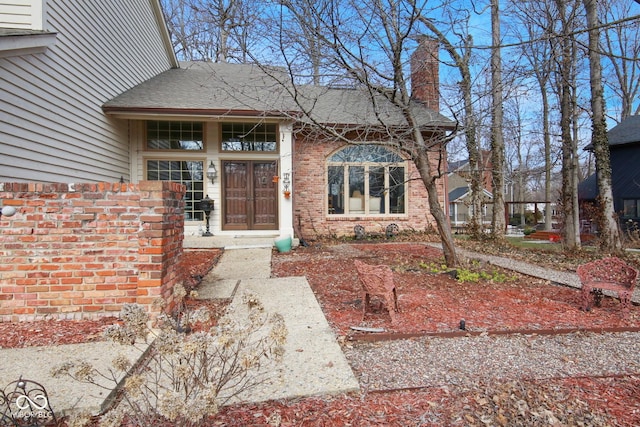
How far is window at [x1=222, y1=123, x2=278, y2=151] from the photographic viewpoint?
9.88 m

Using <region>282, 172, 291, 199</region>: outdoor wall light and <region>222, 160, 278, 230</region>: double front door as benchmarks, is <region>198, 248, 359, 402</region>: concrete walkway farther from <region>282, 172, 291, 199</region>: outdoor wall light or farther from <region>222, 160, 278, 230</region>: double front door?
<region>222, 160, 278, 230</region>: double front door

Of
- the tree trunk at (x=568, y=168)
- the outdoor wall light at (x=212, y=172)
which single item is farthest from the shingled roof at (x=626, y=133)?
the outdoor wall light at (x=212, y=172)

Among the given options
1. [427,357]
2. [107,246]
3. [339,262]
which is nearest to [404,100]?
[339,262]

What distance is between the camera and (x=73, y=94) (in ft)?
21.4

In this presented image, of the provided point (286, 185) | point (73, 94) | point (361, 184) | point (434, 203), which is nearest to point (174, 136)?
point (73, 94)

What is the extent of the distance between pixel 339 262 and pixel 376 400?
4.52 m

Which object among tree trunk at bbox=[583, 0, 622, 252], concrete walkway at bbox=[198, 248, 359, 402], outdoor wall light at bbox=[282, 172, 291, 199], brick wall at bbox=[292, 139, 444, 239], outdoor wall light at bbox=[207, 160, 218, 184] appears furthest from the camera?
brick wall at bbox=[292, 139, 444, 239]

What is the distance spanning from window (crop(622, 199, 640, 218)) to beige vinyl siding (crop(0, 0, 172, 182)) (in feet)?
66.8

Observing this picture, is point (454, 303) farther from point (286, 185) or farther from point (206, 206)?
point (206, 206)

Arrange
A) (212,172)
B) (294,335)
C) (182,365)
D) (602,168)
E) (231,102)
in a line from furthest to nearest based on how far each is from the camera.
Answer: (212,172) < (231,102) < (602,168) < (294,335) < (182,365)

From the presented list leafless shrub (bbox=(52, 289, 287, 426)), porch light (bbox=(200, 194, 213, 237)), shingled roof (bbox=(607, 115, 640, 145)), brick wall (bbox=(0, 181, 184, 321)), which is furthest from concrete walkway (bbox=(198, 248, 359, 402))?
shingled roof (bbox=(607, 115, 640, 145))

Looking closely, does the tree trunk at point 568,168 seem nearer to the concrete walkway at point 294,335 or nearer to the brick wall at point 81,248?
the concrete walkway at point 294,335

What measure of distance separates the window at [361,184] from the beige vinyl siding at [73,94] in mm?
5844

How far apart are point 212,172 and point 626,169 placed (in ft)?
60.0
